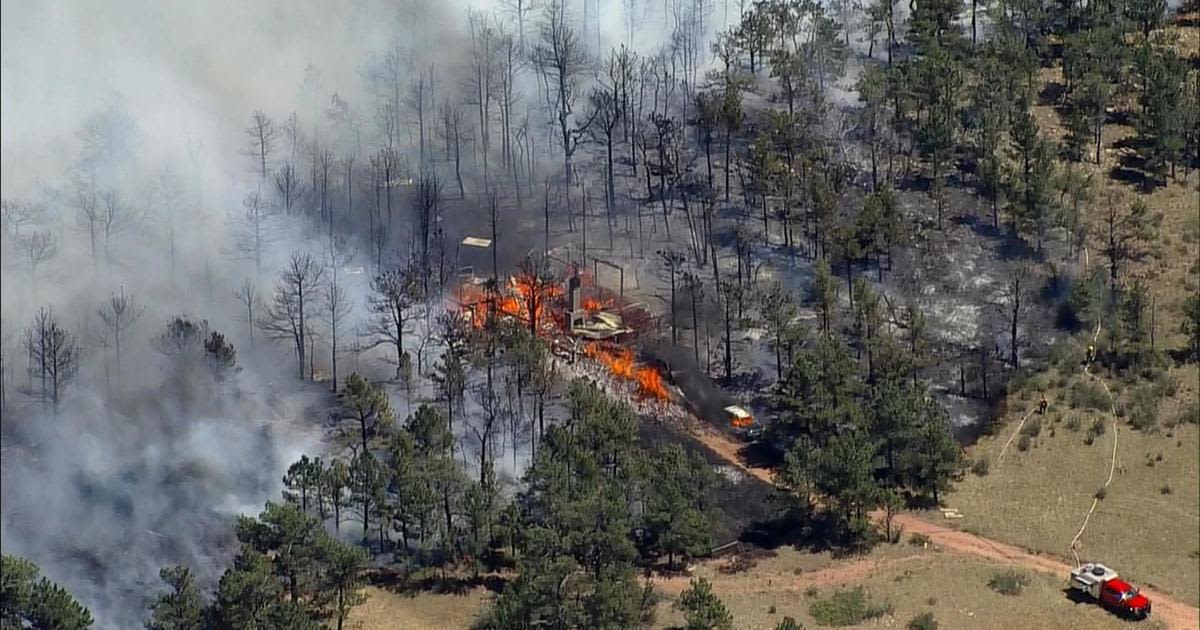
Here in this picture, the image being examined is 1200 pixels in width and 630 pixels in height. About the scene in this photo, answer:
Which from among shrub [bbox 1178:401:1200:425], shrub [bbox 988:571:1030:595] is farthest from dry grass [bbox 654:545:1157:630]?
shrub [bbox 1178:401:1200:425]

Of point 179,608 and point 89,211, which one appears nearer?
point 179,608

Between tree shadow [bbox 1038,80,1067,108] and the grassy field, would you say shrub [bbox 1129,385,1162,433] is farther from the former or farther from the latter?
tree shadow [bbox 1038,80,1067,108]

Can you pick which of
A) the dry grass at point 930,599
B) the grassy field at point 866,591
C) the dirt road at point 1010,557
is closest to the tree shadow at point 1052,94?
the dirt road at point 1010,557

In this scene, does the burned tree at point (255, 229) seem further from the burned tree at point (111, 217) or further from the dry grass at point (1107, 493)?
the dry grass at point (1107, 493)

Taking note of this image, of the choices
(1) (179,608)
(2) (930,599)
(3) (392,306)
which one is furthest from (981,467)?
(1) (179,608)

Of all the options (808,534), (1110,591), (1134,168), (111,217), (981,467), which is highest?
(1134,168)

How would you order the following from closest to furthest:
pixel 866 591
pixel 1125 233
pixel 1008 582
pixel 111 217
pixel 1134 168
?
pixel 866 591 < pixel 1008 582 < pixel 111 217 < pixel 1125 233 < pixel 1134 168

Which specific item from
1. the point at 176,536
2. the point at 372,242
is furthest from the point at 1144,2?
the point at 176,536

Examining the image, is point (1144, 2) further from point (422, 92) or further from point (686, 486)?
point (686, 486)

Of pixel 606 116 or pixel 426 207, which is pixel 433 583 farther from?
pixel 606 116
